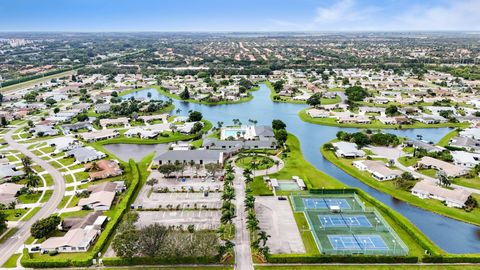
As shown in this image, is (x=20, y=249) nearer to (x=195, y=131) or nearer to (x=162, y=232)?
(x=162, y=232)

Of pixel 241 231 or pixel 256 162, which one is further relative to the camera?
pixel 256 162

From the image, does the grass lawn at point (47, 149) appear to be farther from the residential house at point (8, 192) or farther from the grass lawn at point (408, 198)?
the grass lawn at point (408, 198)

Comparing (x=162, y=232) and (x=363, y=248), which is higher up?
(x=162, y=232)

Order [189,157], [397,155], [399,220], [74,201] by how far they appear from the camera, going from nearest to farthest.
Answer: [399,220] < [74,201] < [189,157] < [397,155]

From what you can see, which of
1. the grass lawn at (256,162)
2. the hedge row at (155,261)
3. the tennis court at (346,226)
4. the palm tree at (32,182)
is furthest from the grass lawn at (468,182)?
the palm tree at (32,182)

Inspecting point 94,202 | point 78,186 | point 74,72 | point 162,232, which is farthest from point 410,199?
point 74,72

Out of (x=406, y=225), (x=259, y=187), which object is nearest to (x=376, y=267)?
(x=406, y=225)

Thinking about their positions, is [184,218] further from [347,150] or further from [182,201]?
[347,150]
